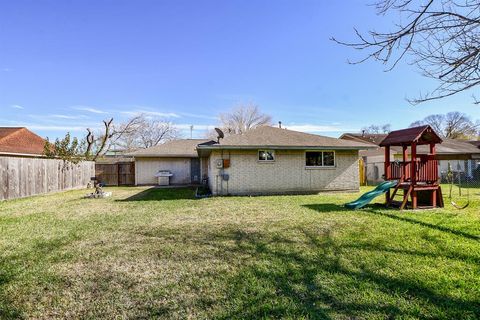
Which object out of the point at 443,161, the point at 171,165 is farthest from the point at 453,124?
the point at 171,165

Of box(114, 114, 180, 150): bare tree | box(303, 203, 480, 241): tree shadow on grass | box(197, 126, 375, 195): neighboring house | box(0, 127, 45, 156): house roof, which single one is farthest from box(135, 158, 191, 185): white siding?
box(114, 114, 180, 150): bare tree

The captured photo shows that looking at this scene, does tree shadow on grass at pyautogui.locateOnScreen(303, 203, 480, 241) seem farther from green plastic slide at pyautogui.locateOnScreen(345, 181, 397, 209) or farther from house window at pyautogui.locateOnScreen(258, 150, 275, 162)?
house window at pyautogui.locateOnScreen(258, 150, 275, 162)

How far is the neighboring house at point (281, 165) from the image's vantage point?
42.2ft

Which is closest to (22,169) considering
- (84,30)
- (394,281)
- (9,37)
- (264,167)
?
(9,37)

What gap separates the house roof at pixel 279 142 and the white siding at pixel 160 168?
8004 millimetres

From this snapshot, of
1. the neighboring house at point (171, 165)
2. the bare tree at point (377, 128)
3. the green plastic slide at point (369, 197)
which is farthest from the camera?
the bare tree at point (377, 128)

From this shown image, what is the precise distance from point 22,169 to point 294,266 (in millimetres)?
14039

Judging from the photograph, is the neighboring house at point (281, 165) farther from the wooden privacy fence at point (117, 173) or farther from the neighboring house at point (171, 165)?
the wooden privacy fence at point (117, 173)

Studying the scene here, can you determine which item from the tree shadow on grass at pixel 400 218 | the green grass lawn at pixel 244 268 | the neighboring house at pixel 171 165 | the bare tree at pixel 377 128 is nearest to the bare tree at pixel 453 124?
the bare tree at pixel 377 128

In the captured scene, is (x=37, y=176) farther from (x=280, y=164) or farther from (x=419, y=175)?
(x=419, y=175)

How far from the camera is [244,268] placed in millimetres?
3779

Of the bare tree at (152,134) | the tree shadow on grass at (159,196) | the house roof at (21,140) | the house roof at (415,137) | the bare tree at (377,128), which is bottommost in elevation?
the tree shadow on grass at (159,196)

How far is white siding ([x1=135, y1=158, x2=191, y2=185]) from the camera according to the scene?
20292mm

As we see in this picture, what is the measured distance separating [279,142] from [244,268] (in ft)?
32.4
